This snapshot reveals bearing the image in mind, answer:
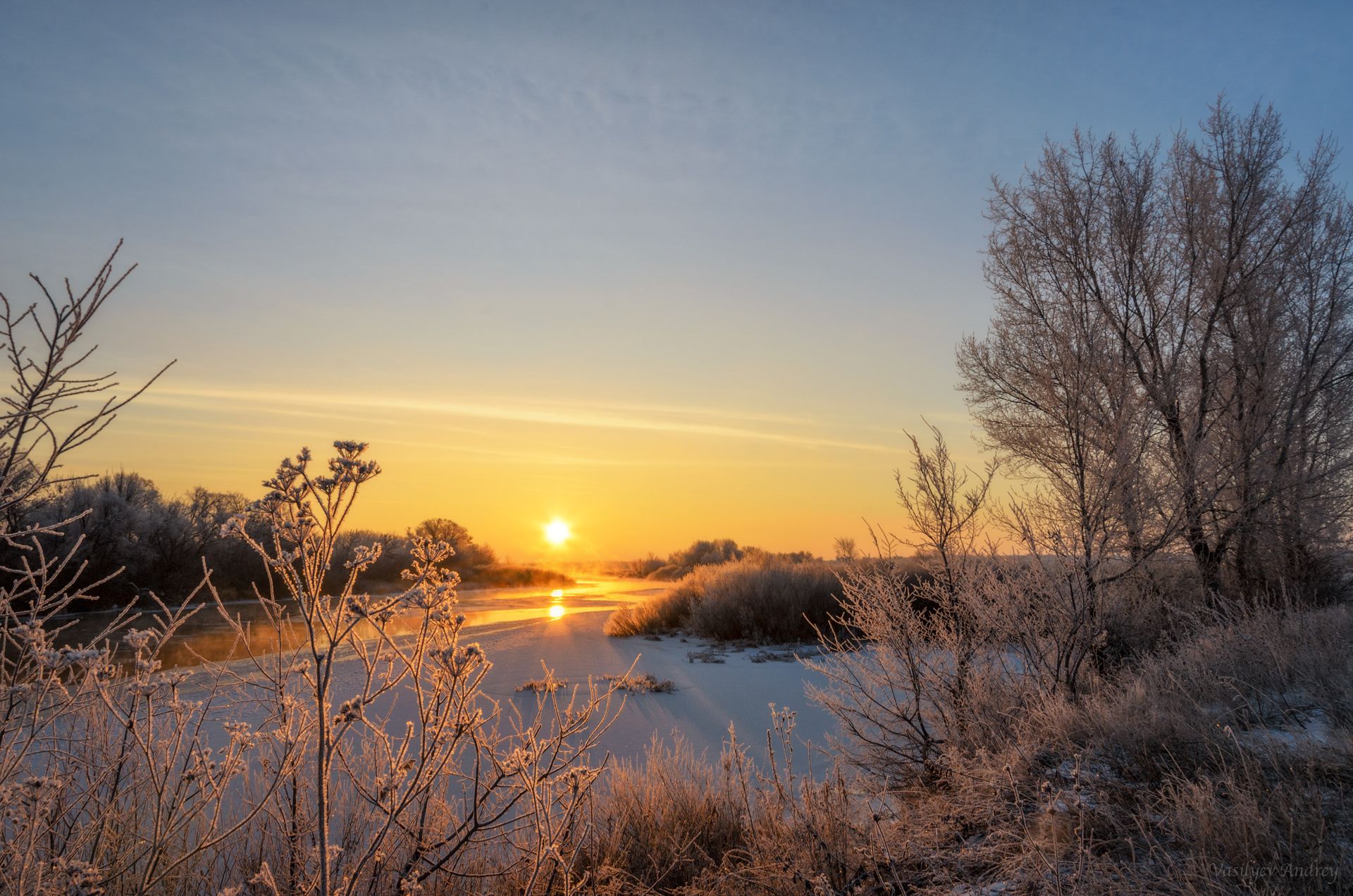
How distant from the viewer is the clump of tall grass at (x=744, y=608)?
13414mm

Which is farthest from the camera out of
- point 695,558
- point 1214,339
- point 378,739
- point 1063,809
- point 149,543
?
point 695,558

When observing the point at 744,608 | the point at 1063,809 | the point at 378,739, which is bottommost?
the point at 1063,809

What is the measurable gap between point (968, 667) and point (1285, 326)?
10203 mm

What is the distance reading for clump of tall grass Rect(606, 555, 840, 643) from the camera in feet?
44.0

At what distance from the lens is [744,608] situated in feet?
44.5

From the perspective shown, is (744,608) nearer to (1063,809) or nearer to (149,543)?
(1063,809)

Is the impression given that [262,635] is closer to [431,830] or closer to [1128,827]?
[431,830]

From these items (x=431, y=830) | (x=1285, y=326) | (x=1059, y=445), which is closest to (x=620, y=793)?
(x=431, y=830)

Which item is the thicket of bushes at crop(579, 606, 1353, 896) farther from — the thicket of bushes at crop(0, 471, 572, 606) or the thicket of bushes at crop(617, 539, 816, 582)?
the thicket of bushes at crop(617, 539, 816, 582)

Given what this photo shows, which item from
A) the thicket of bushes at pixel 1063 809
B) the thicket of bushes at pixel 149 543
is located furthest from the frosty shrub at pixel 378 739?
the thicket of bushes at pixel 149 543

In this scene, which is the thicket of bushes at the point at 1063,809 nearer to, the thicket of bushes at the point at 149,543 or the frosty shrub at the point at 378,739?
the frosty shrub at the point at 378,739

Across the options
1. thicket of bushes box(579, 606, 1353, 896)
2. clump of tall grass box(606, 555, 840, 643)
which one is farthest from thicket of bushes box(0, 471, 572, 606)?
thicket of bushes box(579, 606, 1353, 896)

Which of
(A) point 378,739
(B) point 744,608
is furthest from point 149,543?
(A) point 378,739

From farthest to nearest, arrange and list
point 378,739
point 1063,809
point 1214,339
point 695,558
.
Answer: point 695,558, point 1214,339, point 1063,809, point 378,739
